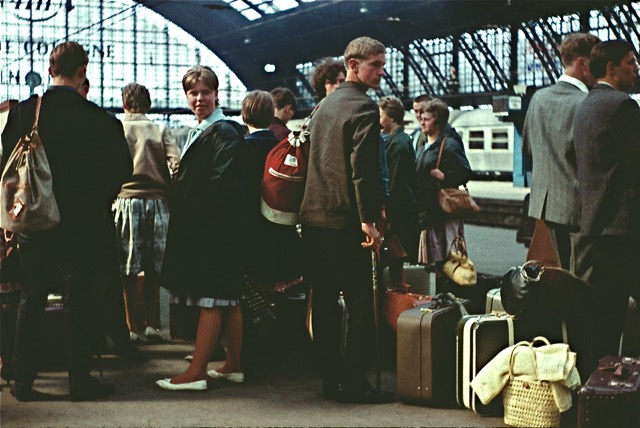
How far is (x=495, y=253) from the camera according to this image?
14430 millimetres

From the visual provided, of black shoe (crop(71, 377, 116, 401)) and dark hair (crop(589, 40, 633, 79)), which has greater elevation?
dark hair (crop(589, 40, 633, 79))

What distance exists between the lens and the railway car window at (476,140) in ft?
109

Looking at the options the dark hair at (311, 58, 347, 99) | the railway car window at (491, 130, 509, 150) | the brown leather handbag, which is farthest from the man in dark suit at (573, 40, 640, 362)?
the railway car window at (491, 130, 509, 150)

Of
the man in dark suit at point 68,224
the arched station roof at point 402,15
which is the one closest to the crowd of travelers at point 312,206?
the man in dark suit at point 68,224

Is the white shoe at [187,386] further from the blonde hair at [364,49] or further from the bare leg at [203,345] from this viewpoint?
the blonde hair at [364,49]

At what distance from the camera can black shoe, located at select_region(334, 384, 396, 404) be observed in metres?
5.02

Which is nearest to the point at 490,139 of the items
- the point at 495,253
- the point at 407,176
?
the point at 495,253

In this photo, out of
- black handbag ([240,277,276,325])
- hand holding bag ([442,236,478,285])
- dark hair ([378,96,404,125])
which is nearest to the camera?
black handbag ([240,277,276,325])

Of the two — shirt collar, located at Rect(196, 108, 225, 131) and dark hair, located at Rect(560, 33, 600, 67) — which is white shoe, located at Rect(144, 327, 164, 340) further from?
dark hair, located at Rect(560, 33, 600, 67)

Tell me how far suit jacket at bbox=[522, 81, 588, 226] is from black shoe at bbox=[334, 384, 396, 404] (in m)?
1.35

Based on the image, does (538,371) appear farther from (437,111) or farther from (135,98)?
(135,98)

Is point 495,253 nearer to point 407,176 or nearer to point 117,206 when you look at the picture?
point 407,176

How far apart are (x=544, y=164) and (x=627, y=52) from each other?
2.37ft

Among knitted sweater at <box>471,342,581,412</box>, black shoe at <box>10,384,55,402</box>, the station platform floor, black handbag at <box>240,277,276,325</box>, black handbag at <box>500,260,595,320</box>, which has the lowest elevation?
the station platform floor
